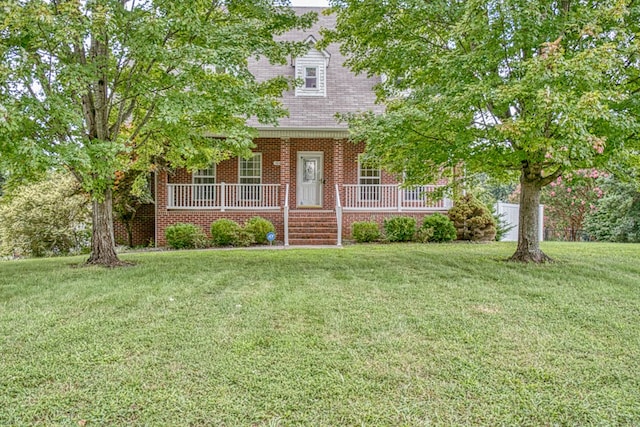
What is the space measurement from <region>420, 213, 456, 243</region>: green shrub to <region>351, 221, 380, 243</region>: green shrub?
4.95 feet

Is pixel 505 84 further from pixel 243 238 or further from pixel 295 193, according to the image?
pixel 295 193

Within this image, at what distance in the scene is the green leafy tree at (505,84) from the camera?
204 inches

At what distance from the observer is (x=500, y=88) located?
5.49 metres

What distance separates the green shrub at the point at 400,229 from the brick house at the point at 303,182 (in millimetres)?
792

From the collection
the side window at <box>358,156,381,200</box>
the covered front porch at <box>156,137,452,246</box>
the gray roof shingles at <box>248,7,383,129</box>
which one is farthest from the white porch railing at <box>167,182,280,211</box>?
the side window at <box>358,156,381,200</box>

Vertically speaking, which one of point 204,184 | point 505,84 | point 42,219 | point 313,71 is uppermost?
point 313,71

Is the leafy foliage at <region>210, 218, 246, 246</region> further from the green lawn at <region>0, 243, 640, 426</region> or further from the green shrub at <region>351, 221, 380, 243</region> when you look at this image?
the green lawn at <region>0, 243, 640, 426</region>

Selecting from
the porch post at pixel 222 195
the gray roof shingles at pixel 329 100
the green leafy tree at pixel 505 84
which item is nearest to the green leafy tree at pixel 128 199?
the porch post at pixel 222 195

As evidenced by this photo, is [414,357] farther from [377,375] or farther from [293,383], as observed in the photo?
[293,383]

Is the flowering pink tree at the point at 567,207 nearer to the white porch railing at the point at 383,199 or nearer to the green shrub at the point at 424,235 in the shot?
the white porch railing at the point at 383,199

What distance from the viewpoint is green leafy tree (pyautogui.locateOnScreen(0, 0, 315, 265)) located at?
539 centimetres

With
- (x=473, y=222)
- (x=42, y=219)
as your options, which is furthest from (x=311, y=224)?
(x=42, y=219)

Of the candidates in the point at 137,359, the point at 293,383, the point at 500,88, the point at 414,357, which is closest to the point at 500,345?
the point at 414,357

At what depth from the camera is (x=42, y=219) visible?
12758mm
